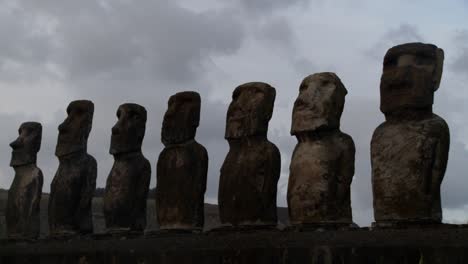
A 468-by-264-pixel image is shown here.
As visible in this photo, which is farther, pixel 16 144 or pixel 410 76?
pixel 16 144

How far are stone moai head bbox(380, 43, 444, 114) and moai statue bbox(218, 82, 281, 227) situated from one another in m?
1.69

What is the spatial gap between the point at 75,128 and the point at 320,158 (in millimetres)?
4677

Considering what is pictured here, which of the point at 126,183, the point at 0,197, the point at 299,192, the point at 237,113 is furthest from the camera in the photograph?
the point at 0,197

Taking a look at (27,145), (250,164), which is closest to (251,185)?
(250,164)

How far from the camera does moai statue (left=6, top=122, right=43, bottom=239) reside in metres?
14.1

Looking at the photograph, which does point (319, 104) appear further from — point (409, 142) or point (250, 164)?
point (409, 142)

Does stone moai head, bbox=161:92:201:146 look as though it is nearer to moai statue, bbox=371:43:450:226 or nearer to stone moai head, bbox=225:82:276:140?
stone moai head, bbox=225:82:276:140

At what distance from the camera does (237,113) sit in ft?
37.8

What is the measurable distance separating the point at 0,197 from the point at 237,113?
13277mm

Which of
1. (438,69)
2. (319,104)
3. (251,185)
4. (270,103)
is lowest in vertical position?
(251,185)

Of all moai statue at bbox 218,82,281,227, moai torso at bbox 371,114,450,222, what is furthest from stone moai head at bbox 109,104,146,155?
moai torso at bbox 371,114,450,222

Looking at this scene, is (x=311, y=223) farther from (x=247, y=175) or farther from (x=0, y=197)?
(x=0, y=197)

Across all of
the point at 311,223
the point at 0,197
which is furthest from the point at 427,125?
the point at 0,197

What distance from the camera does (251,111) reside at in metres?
11.3
